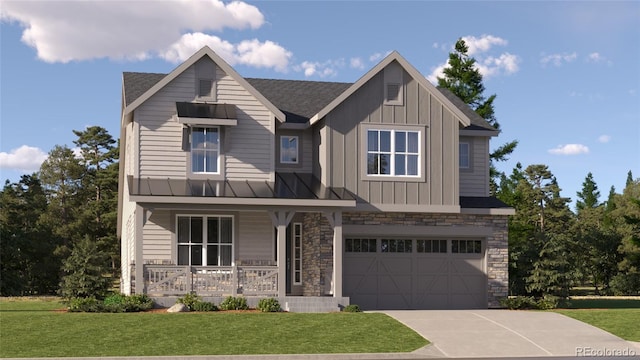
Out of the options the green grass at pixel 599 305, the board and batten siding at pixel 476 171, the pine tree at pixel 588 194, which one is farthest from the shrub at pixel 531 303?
the pine tree at pixel 588 194

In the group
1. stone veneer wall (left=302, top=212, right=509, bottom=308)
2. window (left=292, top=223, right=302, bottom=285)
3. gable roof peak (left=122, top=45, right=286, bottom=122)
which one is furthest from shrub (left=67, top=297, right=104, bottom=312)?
window (left=292, top=223, right=302, bottom=285)

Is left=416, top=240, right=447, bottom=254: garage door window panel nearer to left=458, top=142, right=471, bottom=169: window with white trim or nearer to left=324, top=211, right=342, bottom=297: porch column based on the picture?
left=458, top=142, right=471, bottom=169: window with white trim

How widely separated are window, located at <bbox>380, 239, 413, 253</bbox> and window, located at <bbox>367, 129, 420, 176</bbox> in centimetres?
239

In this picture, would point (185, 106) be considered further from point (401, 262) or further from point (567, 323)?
point (567, 323)

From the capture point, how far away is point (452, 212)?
29.8 meters

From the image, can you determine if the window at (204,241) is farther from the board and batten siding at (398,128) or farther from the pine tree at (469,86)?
the pine tree at (469,86)

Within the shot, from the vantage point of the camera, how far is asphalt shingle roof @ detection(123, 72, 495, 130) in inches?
1213

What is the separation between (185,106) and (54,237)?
96.2ft

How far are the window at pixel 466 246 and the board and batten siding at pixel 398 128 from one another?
1.67 meters

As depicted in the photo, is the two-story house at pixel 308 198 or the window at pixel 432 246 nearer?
the two-story house at pixel 308 198

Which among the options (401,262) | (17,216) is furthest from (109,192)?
(401,262)

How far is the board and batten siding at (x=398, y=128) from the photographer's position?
96.2 ft

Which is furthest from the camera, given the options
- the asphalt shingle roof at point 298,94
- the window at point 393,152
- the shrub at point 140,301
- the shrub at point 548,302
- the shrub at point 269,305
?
the asphalt shingle roof at point 298,94

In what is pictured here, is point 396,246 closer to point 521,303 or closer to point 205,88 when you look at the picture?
point 521,303
